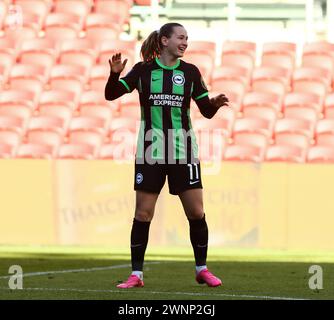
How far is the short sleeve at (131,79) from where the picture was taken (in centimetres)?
830

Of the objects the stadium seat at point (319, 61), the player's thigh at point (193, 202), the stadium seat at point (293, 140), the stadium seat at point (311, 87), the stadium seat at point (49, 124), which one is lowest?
the player's thigh at point (193, 202)

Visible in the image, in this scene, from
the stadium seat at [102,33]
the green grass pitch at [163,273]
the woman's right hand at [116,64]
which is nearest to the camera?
the green grass pitch at [163,273]

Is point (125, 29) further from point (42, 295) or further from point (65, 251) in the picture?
point (42, 295)

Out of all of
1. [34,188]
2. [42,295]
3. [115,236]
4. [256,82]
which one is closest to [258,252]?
[115,236]

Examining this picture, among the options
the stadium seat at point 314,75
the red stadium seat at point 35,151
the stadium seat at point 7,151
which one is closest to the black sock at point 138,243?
the red stadium seat at point 35,151

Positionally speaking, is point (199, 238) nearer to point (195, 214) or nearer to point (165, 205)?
point (195, 214)

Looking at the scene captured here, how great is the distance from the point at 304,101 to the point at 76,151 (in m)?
3.45

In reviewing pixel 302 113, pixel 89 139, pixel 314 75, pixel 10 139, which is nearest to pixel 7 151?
pixel 10 139

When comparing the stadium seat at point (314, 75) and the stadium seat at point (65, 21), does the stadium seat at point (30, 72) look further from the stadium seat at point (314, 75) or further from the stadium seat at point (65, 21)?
the stadium seat at point (314, 75)

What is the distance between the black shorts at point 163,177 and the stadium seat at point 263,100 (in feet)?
29.1

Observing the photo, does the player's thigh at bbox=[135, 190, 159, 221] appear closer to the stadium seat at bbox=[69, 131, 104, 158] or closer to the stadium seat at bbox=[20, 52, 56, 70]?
the stadium seat at bbox=[69, 131, 104, 158]

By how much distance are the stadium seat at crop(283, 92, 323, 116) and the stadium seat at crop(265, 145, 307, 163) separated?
117 centimetres

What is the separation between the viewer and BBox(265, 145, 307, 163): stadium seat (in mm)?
15852

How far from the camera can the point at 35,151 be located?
16234 millimetres
